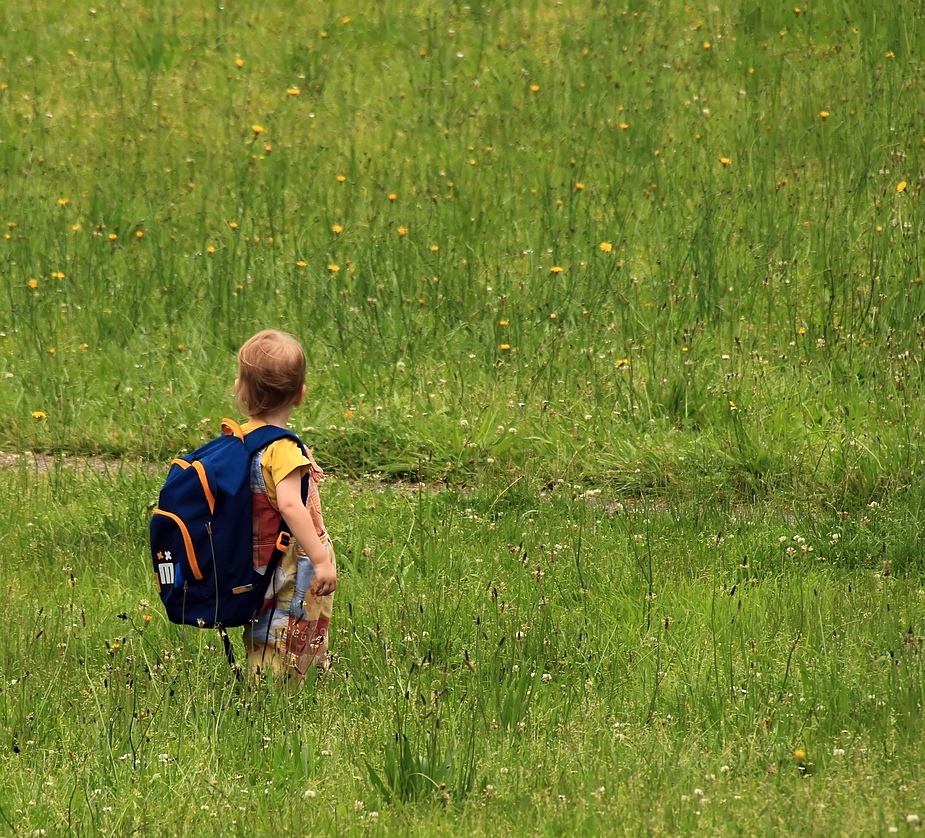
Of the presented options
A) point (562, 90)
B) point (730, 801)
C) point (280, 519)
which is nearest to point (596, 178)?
point (562, 90)

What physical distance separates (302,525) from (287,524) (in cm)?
5

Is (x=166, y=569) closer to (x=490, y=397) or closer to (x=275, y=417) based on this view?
(x=275, y=417)

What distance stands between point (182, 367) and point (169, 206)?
8.57ft

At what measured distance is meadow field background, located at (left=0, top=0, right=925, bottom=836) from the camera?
353cm

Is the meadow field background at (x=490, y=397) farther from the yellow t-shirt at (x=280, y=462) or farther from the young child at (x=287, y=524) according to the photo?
the yellow t-shirt at (x=280, y=462)

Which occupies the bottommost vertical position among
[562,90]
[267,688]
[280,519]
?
[267,688]

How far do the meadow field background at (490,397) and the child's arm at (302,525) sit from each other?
38 cm

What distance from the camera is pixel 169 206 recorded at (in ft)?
31.3

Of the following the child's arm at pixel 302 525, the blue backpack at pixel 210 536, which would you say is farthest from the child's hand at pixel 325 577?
the blue backpack at pixel 210 536

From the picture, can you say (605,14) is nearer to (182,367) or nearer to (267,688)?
(182,367)

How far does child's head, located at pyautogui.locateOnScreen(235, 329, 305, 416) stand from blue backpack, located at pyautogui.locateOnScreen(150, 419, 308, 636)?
0.32 ft

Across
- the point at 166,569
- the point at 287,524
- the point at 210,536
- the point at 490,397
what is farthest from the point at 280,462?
the point at 490,397

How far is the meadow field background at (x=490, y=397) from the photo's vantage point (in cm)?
353

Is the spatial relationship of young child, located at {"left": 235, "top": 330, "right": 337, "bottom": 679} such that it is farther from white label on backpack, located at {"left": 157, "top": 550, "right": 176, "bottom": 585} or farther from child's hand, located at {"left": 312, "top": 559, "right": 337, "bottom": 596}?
white label on backpack, located at {"left": 157, "top": 550, "right": 176, "bottom": 585}
